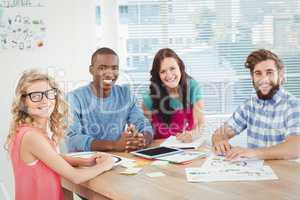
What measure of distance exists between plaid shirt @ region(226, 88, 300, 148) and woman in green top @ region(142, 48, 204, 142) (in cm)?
37

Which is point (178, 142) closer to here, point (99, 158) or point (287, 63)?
point (99, 158)

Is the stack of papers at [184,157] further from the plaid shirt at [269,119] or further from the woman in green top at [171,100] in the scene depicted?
the woman in green top at [171,100]

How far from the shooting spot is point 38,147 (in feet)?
6.10

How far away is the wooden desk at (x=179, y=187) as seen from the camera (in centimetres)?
166

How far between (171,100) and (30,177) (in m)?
1.24

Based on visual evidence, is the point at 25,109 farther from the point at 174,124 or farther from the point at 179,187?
the point at 174,124

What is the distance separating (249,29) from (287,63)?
422 millimetres

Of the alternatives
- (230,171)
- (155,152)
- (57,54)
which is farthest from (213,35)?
(230,171)

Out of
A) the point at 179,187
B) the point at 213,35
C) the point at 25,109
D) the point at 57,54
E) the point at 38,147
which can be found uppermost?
the point at 213,35

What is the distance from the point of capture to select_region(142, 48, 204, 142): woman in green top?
2.88 metres

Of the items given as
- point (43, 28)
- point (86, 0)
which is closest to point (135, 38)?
point (86, 0)

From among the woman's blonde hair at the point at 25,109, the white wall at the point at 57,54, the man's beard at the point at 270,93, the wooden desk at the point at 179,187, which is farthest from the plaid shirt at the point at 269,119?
the white wall at the point at 57,54

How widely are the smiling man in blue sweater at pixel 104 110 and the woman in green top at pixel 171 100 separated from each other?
150 mm

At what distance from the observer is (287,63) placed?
367 cm
